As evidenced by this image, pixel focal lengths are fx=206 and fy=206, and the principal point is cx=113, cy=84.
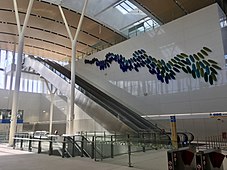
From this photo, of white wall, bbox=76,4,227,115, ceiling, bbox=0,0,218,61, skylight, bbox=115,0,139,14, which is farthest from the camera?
skylight, bbox=115,0,139,14

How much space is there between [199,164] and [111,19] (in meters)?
21.5

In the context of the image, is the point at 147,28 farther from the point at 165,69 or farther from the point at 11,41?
the point at 11,41

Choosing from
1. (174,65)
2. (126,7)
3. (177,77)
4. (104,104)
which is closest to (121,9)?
(126,7)

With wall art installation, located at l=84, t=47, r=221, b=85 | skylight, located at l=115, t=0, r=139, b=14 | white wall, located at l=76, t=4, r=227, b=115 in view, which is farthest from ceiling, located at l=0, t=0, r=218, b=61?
wall art installation, located at l=84, t=47, r=221, b=85

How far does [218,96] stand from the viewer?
45.7 ft

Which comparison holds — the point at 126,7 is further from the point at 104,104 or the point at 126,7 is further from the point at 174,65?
the point at 104,104

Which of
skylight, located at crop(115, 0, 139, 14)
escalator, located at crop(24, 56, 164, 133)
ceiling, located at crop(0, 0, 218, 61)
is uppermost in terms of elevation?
skylight, located at crop(115, 0, 139, 14)

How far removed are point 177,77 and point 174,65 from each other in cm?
102

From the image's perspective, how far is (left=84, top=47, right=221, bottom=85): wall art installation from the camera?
1445 cm

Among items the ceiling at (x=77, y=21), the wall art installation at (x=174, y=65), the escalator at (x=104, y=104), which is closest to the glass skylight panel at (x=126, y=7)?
the ceiling at (x=77, y=21)

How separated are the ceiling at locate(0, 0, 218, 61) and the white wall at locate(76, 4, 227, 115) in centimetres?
247

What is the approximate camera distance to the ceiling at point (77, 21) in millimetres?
18922

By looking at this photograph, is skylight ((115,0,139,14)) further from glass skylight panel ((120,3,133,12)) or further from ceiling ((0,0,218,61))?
ceiling ((0,0,218,61))

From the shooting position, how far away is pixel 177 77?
16.2m
